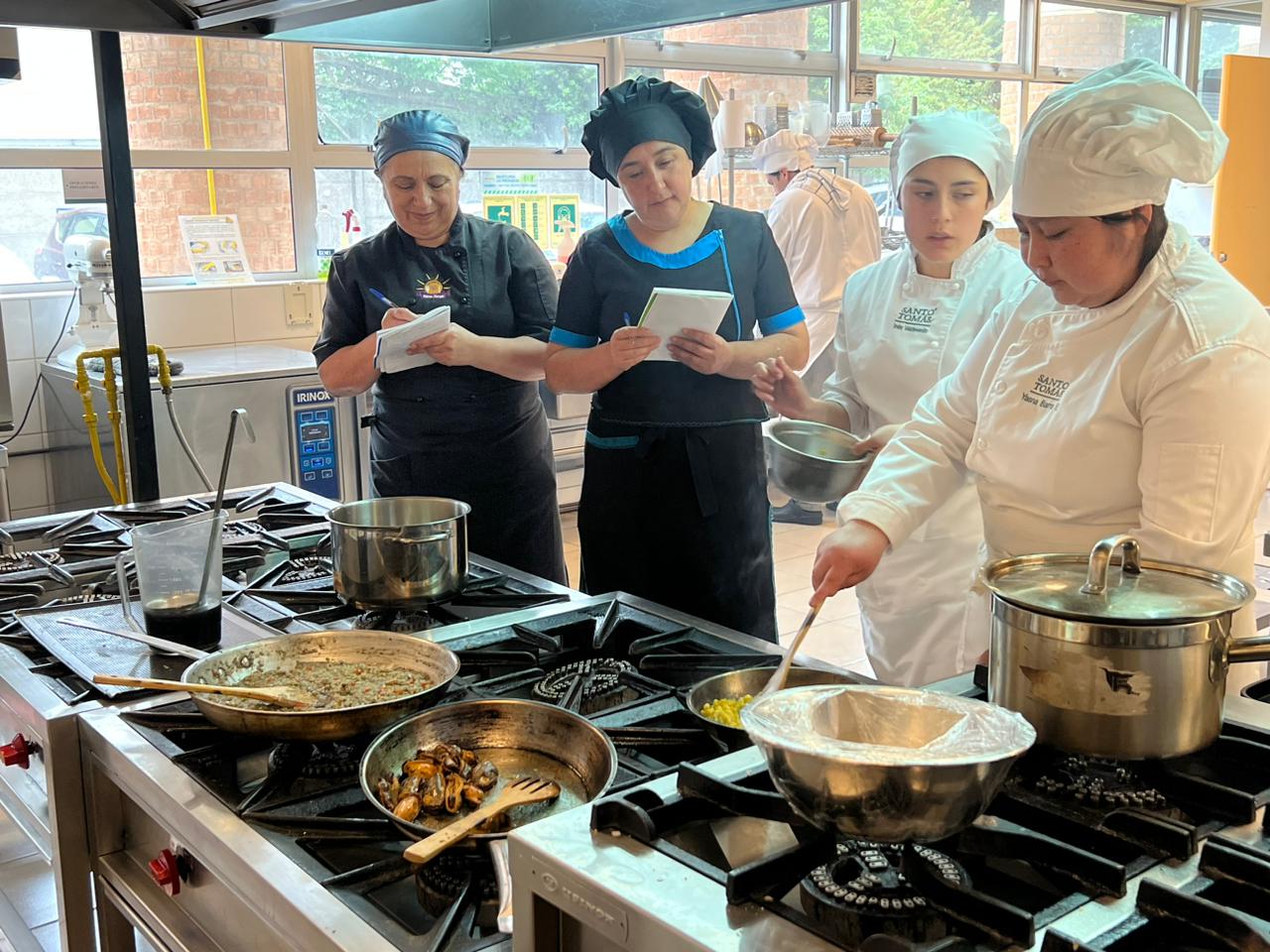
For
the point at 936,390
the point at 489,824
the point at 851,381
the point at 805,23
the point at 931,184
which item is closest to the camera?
the point at 489,824

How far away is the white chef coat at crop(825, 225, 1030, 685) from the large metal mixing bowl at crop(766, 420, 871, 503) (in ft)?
0.57

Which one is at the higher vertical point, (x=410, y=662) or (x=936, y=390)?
(x=936, y=390)

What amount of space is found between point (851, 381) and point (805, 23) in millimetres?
4806

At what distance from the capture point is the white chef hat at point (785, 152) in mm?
5391

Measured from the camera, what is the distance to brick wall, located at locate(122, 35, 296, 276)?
4.65 meters

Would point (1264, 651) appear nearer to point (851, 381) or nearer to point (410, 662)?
point (410, 662)

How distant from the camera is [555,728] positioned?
1344 millimetres

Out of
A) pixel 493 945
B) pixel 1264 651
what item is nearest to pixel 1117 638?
pixel 1264 651

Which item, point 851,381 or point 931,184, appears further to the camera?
→ point 851,381

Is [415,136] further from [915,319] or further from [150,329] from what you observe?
[150,329]

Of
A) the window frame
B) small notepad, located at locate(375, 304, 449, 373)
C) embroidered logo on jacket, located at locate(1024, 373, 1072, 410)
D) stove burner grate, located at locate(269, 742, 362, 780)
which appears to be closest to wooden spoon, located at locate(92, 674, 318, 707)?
stove burner grate, located at locate(269, 742, 362, 780)

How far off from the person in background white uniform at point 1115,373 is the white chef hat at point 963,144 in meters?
0.74

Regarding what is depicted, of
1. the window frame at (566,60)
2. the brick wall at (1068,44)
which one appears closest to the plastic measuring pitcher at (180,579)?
the window frame at (566,60)

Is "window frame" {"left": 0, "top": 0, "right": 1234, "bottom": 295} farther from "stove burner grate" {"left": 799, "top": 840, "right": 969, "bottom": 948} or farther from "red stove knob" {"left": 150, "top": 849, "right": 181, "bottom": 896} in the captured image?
"stove burner grate" {"left": 799, "top": 840, "right": 969, "bottom": 948}
